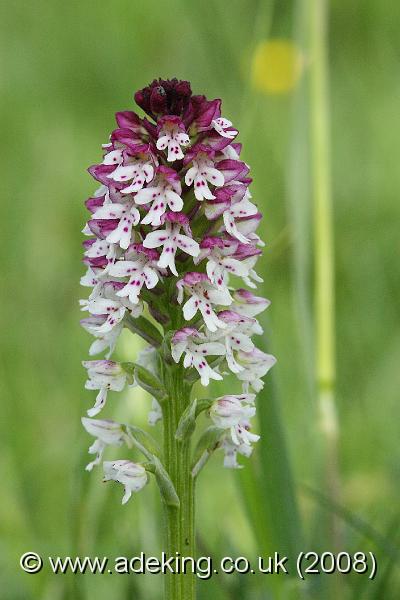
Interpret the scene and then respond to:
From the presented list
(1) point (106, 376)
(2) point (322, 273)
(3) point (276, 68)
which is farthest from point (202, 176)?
(3) point (276, 68)

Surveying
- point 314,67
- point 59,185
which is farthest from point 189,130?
point 59,185

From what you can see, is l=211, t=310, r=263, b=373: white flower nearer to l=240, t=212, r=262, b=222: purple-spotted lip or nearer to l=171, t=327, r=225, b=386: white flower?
l=171, t=327, r=225, b=386: white flower

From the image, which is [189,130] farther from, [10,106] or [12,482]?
[10,106]

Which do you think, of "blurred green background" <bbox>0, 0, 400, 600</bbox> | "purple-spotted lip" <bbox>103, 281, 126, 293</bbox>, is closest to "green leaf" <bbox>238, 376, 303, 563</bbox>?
"blurred green background" <bbox>0, 0, 400, 600</bbox>

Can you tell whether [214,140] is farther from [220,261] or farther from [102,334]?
[102,334]

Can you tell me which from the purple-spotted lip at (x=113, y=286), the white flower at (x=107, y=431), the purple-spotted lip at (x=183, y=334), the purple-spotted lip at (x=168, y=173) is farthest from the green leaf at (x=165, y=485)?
the purple-spotted lip at (x=168, y=173)

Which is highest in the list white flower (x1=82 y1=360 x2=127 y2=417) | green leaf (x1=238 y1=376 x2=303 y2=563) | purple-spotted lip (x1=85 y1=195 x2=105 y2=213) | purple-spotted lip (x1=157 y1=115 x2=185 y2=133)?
purple-spotted lip (x1=157 y1=115 x2=185 y2=133)

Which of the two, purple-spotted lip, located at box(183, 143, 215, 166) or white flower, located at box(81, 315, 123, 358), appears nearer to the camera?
purple-spotted lip, located at box(183, 143, 215, 166)
